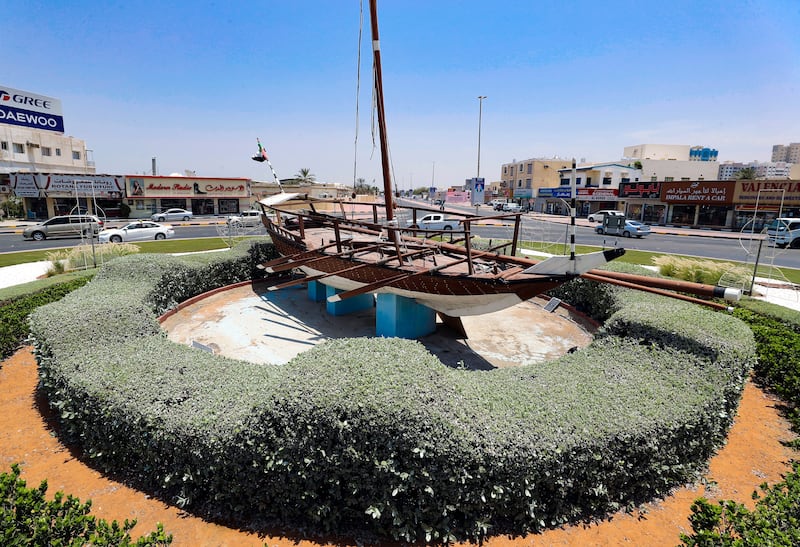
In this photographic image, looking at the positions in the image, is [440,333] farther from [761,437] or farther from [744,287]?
[744,287]

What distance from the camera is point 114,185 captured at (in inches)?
1779

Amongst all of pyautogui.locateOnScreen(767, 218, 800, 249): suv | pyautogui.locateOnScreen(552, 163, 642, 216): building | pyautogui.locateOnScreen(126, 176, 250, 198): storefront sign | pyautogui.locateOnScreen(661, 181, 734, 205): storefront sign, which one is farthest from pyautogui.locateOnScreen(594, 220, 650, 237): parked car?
pyautogui.locateOnScreen(126, 176, 250, 198): storefront sign

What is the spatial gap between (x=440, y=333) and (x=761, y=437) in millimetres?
6135

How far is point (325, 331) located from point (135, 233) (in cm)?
2458

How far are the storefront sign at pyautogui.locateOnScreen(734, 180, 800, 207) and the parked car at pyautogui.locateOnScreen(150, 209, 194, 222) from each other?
188 ft

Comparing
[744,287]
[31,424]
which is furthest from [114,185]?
[744,287]

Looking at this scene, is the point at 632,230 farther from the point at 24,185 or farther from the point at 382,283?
the point at 24,185

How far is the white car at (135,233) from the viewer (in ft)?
85.3

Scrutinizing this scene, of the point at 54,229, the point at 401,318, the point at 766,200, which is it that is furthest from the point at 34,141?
the point at 766,200

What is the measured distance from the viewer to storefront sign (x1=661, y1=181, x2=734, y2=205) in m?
41.0

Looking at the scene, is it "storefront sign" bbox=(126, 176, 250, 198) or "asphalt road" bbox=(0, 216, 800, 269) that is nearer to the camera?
"asphalt road" bbox=(0, 216, 800, 269)

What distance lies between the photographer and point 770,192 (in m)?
37.8

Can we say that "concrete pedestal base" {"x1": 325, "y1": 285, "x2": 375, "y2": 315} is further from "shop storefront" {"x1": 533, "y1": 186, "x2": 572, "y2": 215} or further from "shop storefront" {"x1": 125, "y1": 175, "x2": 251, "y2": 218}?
"shop storefront" {"x1": 533, "y1": 186, "x2": 572, "y2": 215}

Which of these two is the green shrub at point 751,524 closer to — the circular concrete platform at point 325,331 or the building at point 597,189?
the circular concrete platform at point 325,331
